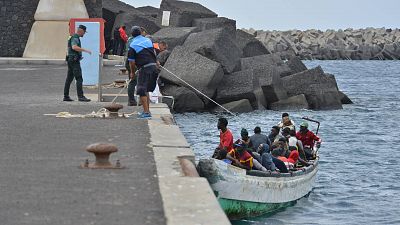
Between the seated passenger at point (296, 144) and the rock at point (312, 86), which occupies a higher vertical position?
the seated passenger at point (296, 144)

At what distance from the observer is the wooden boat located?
47.3 ft

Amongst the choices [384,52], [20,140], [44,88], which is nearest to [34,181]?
[20,140]

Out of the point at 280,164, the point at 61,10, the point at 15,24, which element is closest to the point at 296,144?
the point at 280,164

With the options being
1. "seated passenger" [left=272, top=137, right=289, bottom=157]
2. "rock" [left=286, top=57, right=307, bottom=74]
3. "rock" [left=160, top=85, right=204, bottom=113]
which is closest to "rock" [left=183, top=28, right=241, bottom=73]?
"rock" [left=160, top=85, right=204, bottom=113]

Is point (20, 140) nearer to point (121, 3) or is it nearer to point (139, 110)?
point (139, 110)

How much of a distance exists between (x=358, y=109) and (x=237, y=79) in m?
9.31

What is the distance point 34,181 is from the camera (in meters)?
9.99

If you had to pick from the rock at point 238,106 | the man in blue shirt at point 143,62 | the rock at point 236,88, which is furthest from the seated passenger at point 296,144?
the rock at point 236,88

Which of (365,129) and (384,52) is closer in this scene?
(365,129)

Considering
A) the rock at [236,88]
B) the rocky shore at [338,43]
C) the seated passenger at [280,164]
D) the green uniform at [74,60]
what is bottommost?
the rocky shore at [338,43]

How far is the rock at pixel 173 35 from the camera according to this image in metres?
41.2

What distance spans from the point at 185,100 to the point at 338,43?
309ft

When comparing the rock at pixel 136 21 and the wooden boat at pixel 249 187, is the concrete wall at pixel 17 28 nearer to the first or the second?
the rock at pixel 136 21

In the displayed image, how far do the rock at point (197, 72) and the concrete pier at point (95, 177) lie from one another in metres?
17.9
